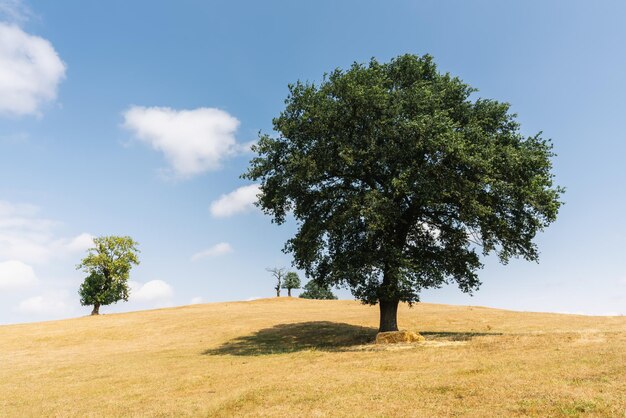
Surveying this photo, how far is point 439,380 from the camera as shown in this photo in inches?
649

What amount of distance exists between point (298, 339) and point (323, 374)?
1769cm

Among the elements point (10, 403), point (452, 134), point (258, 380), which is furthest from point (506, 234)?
point (10, 403)

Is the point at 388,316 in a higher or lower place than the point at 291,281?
lower

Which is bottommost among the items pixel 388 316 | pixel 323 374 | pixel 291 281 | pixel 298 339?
pixel 323 374

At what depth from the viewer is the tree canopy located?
29547mm

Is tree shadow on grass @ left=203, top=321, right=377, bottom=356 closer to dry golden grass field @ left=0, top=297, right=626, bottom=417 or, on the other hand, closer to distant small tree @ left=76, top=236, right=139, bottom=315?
dry golden grass field @ left=0, top=297, right=626, bottom=417

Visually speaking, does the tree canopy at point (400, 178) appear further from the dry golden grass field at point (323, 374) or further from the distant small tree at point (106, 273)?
the distant small tree at point (106, 273)

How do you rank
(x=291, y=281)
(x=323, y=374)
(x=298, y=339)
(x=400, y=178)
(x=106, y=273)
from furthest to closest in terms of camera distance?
(x=291, y=281) → (x=106, y=273) → (x=298, y=339) → (x=400, y=178) → (x=323, y=374)

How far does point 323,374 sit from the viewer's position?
2012 centimetres

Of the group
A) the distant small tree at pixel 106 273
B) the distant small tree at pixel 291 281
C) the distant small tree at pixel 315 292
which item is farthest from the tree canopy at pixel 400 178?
the distant small tree at pixel 315 292

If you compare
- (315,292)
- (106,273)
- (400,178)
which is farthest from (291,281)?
(400,178)

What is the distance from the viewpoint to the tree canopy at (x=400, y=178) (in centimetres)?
2955

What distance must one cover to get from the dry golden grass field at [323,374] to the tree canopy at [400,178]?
586 centimetres

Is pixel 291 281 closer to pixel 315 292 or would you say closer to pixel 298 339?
pixel 315 292
